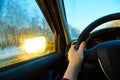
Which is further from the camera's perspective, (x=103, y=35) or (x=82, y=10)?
(x=82, y=10)

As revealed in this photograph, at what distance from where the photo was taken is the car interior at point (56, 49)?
66.7 inches

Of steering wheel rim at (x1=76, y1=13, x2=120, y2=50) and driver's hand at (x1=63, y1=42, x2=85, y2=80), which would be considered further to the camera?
steering wheel rim at (x1=76, y1=13, x2=120, y2=50)

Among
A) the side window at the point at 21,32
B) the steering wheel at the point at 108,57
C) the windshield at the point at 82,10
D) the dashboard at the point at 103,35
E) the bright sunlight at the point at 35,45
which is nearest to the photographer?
the steering wheel at the point at 108,57

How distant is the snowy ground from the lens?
6.17 feet

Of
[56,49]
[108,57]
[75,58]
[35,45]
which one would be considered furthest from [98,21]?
[56,49]

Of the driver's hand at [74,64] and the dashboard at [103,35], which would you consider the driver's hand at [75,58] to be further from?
the dashboard at [103,35]

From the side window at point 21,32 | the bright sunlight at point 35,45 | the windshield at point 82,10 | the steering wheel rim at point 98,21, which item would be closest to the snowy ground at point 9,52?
the side window at point 21,32

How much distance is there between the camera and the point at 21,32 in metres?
2.25

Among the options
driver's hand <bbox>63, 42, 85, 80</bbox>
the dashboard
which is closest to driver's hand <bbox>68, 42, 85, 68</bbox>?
driver's hand <bbox>63, 42, 85, 80</bbox>

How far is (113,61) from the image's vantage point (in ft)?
5.40

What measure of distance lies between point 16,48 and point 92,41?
510 mm

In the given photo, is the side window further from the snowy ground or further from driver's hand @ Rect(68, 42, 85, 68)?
driver's hand @ Rect(68, 42, 85, 68)

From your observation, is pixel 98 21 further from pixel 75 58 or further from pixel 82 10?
pixel 82 10

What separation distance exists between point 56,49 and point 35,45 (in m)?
0.56
